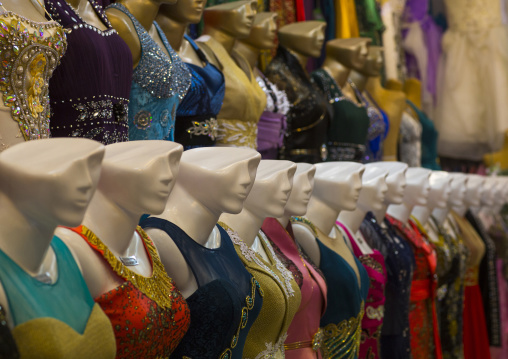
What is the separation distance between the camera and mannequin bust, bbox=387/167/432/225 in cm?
355

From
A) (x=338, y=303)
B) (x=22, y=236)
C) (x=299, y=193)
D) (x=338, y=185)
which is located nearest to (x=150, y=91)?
(x=299, y=193)

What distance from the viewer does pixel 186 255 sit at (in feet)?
5.76

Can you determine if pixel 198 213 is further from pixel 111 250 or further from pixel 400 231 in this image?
pixel 400 231

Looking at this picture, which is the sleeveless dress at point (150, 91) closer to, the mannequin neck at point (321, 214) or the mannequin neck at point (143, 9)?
the mannequin neck at point (143, 9)

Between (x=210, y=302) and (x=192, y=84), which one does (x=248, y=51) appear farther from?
(x=210, y=302)

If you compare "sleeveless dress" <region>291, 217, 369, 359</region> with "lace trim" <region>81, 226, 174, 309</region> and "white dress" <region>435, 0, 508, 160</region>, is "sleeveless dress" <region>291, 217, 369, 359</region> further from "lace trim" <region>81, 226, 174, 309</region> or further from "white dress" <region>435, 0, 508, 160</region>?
"white dress" <region>435, 0, 508, 160</region>

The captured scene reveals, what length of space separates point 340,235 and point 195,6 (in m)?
0.99

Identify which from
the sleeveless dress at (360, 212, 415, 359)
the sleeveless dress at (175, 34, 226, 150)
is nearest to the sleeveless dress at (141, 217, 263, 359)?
the sleeveless dress at (175, 34, 226, 150)

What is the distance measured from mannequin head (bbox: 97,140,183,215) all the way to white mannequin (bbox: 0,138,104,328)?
0.20 metres

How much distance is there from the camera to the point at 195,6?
2777 millimetres

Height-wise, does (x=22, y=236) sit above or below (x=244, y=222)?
above

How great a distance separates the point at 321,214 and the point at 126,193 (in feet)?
4.20

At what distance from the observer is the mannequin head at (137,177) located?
59.4 inches

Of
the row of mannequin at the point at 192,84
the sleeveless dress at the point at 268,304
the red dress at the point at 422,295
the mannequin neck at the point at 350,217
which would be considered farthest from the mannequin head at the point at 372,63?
the sleeveless dress at the point at 268,304
